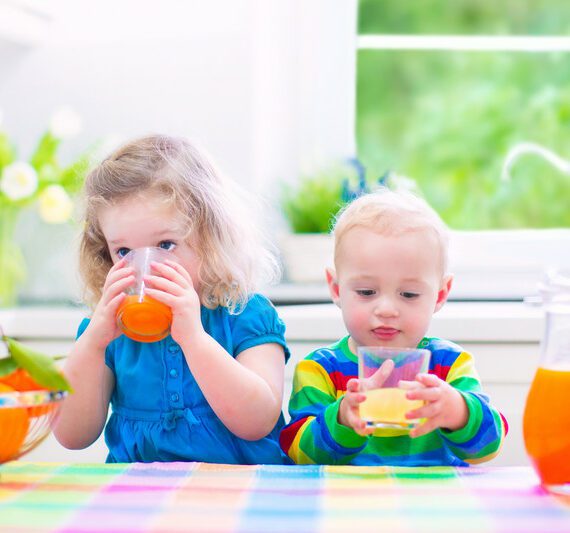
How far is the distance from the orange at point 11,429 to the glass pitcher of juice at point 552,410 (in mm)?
535

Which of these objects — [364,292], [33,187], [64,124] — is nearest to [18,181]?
[33,187]

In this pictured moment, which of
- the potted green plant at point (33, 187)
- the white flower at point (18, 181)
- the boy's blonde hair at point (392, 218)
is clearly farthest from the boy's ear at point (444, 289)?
the white flower at point (18, 181)

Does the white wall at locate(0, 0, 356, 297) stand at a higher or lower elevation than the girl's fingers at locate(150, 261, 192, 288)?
higher

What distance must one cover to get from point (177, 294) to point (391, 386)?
347 millimetres

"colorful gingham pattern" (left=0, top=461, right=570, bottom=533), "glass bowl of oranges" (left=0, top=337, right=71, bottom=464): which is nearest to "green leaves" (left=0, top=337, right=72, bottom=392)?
"glass bowl of oranges" (left=0, top=337, right=71, bottom=464)

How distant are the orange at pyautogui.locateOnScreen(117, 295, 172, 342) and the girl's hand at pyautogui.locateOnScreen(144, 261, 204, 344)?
0.01 meters

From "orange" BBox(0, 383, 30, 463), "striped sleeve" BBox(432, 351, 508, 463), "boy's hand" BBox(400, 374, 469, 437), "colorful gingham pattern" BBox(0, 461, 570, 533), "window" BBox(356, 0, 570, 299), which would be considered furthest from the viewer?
"window" BBox(356, 0, 570, 299)

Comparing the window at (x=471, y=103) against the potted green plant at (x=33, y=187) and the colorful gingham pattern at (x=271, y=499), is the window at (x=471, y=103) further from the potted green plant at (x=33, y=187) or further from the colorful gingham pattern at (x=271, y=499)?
the colorful gingham pattern at (x=271, y=499)

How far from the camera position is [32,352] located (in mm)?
957

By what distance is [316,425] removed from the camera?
4.01ft

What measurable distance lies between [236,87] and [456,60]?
67 centimetres

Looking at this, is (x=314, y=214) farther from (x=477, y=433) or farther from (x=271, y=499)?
(x=271, y=499)

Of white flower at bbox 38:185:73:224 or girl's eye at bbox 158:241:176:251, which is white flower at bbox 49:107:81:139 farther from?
Result: girl's eye at bbox 158:241:176:251

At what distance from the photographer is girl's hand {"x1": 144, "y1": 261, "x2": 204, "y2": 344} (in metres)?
1.22
